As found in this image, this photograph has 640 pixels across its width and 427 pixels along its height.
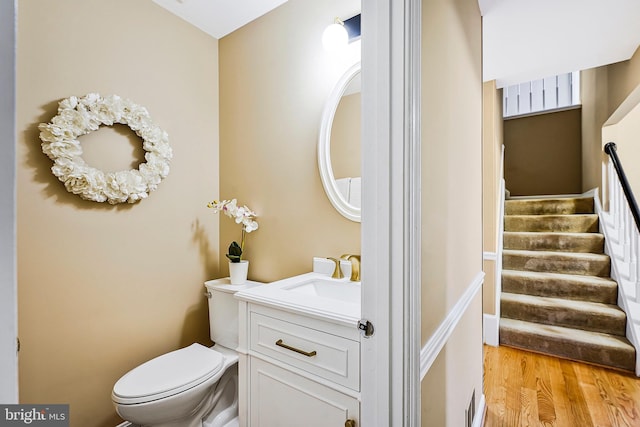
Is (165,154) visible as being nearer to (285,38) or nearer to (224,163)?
(224,163)

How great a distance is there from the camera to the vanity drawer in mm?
978

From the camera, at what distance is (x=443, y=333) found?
995 millimetres

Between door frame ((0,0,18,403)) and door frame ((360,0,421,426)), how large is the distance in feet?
2.00

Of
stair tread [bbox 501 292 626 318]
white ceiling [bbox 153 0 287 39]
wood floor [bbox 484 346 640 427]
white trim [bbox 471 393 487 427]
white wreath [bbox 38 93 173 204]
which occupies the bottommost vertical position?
wood floor [bbox 484 346 640 427]

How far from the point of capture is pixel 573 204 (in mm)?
3641

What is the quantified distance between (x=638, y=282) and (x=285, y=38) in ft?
10.3

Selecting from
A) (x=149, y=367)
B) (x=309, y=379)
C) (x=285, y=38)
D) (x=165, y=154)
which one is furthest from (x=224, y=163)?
(x=309, y=379)

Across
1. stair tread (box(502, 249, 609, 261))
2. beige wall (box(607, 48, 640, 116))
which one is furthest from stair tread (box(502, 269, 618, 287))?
beige wall (box(607, 48, 640, 116))

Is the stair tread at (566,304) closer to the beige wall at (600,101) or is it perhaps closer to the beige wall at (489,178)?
the beige wall at (489,178)

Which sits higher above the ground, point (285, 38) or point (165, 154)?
point (285, 38)

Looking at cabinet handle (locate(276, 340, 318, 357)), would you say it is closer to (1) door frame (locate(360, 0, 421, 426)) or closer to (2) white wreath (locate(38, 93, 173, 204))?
(1) door frame (locate(360, 0, 421, 426))

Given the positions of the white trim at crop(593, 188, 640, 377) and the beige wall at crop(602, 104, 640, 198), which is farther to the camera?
the beige wall at crop(602, 104, 640, 198)

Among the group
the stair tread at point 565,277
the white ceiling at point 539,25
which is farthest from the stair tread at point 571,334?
the white ceiling at point 539,25

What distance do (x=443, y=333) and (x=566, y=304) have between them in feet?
8.06
